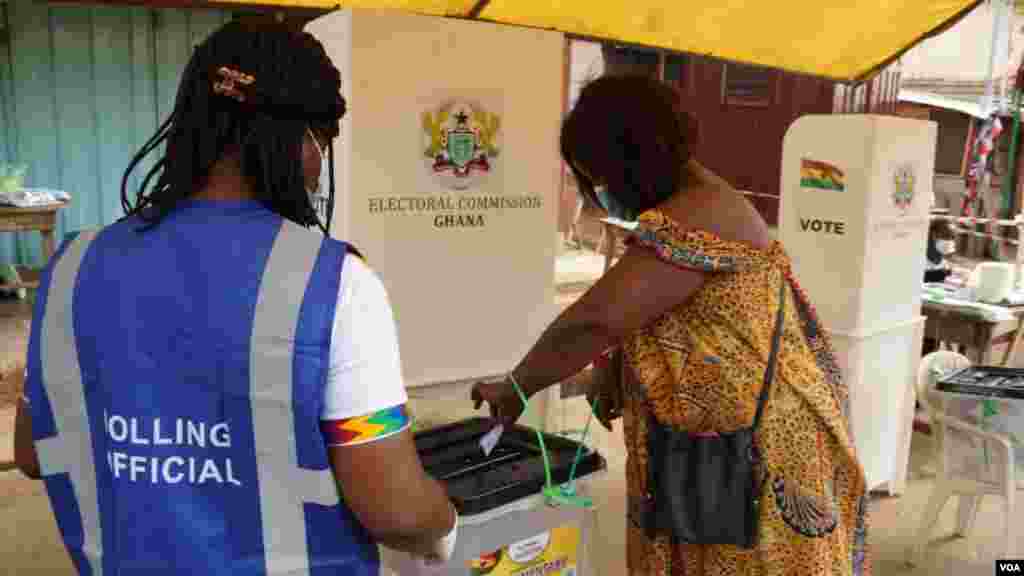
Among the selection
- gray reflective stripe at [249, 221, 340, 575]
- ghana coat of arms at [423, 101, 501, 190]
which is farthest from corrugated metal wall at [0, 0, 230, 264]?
gray reflective stripe at [249, 221, 340, 575]

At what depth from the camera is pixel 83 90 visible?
6555mm

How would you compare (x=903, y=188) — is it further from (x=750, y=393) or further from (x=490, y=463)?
(x=490, y=463)

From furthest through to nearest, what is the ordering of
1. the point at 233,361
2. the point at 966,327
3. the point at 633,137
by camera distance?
1. the point at 966,327
2. the point at 633,137
3. the point at 233,361

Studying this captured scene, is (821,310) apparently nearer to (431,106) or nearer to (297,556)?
(431,106)

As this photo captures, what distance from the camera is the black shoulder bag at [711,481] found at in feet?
5.43

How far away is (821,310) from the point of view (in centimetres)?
339

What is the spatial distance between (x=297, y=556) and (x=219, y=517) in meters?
0.10

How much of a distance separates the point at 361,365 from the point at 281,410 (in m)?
0.10

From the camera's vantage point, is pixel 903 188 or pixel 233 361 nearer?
pixel 233 361

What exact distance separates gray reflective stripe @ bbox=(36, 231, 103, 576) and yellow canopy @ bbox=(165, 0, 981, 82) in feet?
6.35

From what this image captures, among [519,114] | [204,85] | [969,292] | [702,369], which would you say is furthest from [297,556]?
[969,292]

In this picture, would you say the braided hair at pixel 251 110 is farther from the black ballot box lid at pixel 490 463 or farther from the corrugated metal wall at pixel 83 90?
the corrugated metal wall at pixel 83 90

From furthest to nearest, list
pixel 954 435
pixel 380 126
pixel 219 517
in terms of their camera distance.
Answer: pixel 954 435 → pixel 380 126 → pixel 219 517

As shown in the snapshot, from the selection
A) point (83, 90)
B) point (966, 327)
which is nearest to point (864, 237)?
point (966, 327)
